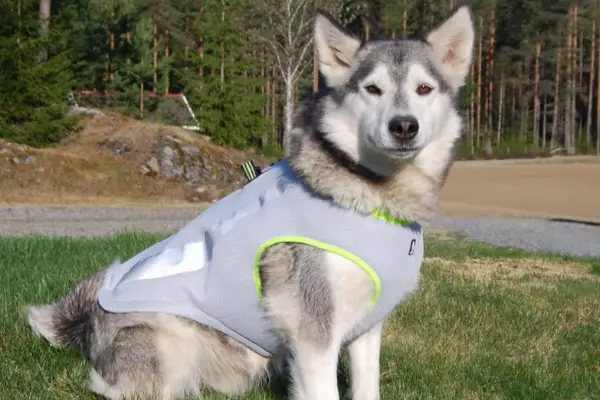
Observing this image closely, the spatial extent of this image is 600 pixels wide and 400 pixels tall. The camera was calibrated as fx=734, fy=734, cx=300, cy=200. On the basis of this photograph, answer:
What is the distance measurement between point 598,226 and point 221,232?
48.6 feet

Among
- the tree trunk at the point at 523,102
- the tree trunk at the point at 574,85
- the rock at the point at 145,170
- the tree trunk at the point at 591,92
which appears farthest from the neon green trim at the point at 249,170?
A: the tree trunk at the point at 591,92

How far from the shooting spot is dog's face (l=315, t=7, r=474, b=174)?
10.9 feet

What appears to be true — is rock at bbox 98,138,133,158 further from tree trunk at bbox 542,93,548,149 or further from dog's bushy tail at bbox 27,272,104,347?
tree trunk at bbox 542,93,548,149

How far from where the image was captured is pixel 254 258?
11.0 ft

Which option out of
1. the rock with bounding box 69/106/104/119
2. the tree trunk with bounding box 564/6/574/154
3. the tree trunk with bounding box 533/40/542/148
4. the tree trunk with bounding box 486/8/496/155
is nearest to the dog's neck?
the rock with bounding box 69/106/104/119

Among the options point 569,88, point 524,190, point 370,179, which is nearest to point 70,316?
point 370,179

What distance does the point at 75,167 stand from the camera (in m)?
18.7

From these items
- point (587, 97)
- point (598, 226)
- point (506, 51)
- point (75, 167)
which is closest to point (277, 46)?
point (75, 167)

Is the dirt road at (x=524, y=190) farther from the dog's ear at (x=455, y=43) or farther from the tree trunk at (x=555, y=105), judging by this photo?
the tree trunk at (x=555, y=105)

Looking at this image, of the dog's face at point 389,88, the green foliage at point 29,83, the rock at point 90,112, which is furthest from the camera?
the rock at point 90,112

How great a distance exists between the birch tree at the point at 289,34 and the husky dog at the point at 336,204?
2891 centimetres

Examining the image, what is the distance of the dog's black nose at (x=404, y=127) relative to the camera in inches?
128

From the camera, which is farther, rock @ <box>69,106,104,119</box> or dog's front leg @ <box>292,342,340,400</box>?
rock @ <box>69,106,104,119</box>

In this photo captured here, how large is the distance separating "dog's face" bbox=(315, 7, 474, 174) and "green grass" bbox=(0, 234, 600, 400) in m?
1.44
